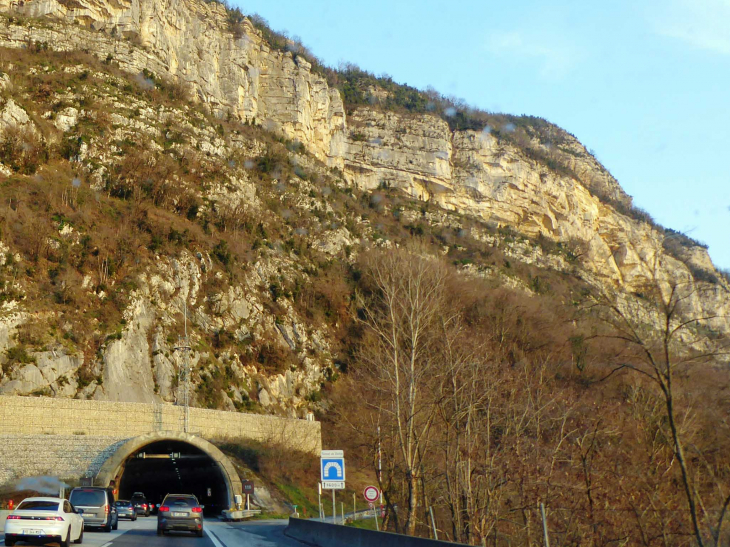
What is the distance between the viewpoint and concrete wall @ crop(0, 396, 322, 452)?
40438mm

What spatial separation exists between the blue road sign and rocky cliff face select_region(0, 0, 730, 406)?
1109cm

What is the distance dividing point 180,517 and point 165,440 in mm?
16620

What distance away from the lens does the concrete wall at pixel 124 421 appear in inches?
1592

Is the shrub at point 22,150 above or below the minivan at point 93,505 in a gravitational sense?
above

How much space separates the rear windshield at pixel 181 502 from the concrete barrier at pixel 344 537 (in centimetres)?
347

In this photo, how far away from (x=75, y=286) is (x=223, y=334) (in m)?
13.3

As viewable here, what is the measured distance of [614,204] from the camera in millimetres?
142750

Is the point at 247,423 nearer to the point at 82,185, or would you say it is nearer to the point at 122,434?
the point at 122,434

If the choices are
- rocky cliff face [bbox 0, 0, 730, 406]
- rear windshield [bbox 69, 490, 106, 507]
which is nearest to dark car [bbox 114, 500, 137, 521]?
rocky cliff face [bbox 0, 0, 730, 406]

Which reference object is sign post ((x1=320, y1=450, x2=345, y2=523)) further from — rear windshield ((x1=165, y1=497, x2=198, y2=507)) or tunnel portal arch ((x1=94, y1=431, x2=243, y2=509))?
tunnel portal arch ((x1=94, y1=431, x2=243, y2=509))

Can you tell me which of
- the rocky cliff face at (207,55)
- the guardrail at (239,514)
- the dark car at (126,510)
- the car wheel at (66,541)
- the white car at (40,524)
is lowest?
the guardrail at (239,514)

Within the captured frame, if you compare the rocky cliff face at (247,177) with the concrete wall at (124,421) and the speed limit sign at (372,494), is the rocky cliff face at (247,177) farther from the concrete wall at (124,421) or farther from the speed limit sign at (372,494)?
the speed limit sign at (372,494)

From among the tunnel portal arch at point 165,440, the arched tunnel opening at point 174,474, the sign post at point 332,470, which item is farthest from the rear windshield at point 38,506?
the arched tunnel opening at point 174,474

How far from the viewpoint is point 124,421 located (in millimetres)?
43906
